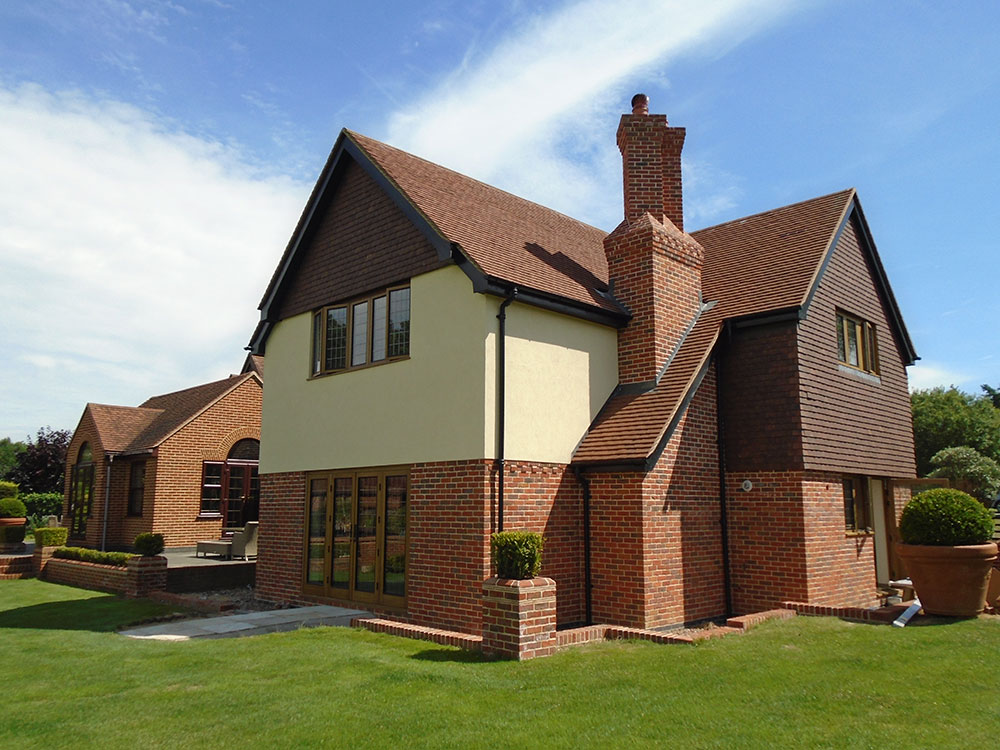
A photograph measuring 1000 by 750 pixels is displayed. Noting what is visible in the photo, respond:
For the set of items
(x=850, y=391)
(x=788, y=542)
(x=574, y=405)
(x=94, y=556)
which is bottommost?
(x=94, y=556)

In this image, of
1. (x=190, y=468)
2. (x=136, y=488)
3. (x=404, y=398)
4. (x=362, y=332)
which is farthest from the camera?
(x=136, y=488)

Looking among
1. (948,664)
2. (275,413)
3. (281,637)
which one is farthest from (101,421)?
(948,664)

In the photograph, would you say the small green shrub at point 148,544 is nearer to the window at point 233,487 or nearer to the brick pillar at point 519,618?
the window at point 233,487

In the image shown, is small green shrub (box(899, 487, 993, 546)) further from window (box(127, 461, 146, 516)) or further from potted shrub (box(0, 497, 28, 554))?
potted shrub (box(0, 497, 28, 554))

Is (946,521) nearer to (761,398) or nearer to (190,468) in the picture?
(761,398)

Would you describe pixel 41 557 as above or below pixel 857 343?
below

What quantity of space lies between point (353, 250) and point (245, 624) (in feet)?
21.9

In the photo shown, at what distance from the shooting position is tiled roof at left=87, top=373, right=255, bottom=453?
25.0 m

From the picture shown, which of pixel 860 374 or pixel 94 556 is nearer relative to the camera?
pixel 860 374

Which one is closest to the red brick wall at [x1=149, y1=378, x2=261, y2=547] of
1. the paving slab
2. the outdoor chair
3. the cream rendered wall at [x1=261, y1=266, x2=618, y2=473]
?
the outdoor chair

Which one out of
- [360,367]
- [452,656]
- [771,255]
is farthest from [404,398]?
[771,255]

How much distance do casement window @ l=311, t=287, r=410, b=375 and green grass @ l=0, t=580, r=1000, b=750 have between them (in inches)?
194

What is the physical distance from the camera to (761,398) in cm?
1229

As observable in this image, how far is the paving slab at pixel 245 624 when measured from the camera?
34.4 ft
